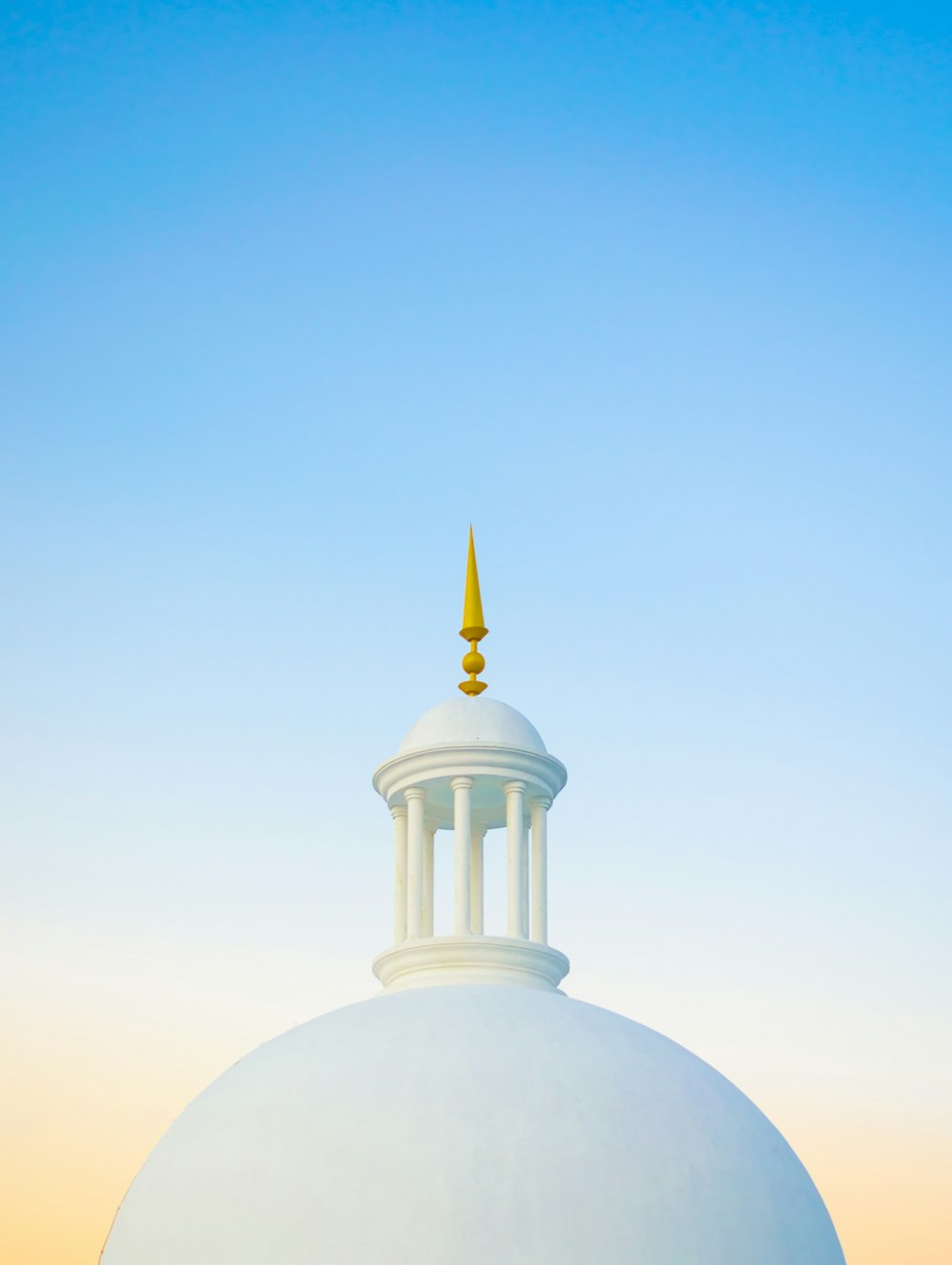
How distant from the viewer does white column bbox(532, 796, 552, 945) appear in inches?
896

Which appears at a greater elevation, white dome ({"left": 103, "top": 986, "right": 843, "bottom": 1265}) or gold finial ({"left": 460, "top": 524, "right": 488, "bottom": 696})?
gold finial ({"left": 460, "top": 524, "right": 488, "bottom": 696})

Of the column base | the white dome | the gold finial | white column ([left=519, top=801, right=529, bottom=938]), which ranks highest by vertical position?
the gold finial

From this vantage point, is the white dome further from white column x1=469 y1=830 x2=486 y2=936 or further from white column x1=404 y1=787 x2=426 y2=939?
white column x1=469 y1=830 x2=486 y2=936

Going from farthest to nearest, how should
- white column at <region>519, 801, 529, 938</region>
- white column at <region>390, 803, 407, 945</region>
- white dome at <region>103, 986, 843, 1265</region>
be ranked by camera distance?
white column at <region>390, 803, 407, 945</region> → white column at <region>519, 801, 529, 938</region> → white dome at <region>103, 986, 843, 1265</region>

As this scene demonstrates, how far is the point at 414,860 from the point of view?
2291 cm

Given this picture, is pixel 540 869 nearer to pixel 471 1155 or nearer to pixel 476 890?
pixel 476 890

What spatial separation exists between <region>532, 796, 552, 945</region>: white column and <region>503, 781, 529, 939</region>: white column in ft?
0.82

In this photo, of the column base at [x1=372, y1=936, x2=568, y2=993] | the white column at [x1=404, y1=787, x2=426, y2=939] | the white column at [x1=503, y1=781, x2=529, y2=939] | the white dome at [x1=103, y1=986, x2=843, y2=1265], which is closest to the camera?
the white dome at [x1=103, y1=986, x2=843, y2=1265]

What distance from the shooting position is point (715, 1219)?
16266mm

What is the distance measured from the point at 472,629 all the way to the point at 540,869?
13.2 feet

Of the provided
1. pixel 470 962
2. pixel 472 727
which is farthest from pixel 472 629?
pixel 470 962

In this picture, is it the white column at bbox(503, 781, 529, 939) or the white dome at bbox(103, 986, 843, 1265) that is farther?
the white column at bbox(503, 781, 529, 939)

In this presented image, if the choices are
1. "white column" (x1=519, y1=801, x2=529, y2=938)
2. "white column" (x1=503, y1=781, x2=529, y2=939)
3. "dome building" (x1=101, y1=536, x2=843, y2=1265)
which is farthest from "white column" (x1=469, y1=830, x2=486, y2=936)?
"dome building" (x1=101, y1=536, x2=843, y2=1265)

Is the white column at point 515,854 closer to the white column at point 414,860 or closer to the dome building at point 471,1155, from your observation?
the white column at point 414,860
